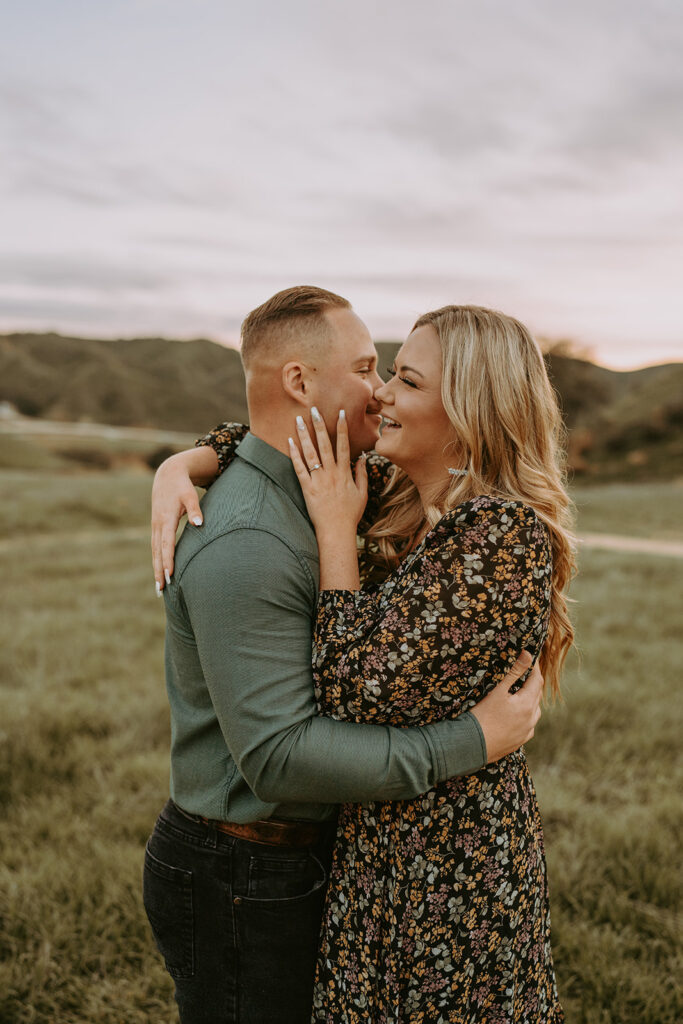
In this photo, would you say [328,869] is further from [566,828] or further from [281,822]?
[566,828]

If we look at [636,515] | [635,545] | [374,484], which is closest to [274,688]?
[374,484]

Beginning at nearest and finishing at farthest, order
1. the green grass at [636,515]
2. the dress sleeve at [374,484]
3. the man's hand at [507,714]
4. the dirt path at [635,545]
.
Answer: the man's hand at [507,714], the dress sleeve at [374,484], the dirt path at [635,545], the green grass at [636,515]

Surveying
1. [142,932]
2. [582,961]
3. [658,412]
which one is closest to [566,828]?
[582,961]

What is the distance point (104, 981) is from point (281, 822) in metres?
1.75

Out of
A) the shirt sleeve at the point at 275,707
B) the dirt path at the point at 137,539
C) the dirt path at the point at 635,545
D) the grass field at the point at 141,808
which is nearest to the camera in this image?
the shirt sleeve at the point at 275,707

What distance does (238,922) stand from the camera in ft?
6.63

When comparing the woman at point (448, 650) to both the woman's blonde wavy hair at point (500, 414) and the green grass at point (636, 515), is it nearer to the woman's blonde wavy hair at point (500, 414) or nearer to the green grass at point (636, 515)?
the woman's blonde wavy hair at point (500, 414)

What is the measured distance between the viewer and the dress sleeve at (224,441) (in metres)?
2.69

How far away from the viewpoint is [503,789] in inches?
80.9

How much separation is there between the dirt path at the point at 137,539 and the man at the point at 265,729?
11887 millimetres

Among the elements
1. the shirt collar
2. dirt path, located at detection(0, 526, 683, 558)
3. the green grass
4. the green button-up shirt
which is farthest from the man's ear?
the green grass

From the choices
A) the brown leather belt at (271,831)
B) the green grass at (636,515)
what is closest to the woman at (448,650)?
the brown leather belt at (271,831)

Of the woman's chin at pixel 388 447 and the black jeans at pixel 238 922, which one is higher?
the woman's chin at pixel 388 447

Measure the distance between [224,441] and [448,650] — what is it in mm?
1313
